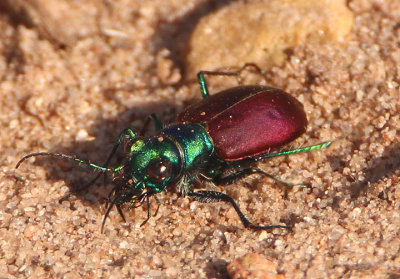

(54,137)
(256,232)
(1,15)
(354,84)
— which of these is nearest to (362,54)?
(354,84)

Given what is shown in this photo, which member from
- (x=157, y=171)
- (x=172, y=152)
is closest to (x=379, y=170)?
(x=172, y=152)

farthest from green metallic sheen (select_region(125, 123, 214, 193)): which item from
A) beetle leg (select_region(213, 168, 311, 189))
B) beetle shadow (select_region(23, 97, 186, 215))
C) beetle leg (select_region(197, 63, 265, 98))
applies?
beetle leg (select_region(197, 63, 265, 98))

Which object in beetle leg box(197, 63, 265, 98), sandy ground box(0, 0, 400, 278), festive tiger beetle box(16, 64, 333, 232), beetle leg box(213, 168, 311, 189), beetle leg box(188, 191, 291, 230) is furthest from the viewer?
beetle leg box(197, 63, 265, 98)

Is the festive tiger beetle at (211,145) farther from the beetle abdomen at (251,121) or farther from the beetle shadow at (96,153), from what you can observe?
the beetle shadow at (96,153)

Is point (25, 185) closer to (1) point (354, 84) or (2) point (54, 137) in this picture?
(2) point (54, 137)

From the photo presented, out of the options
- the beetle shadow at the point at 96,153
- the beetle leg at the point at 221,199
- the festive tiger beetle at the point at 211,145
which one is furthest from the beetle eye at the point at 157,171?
the beetle shadow at the point at 96,153

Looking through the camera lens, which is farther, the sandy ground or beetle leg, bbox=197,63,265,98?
beetle leg, bbox=197,63,265,98

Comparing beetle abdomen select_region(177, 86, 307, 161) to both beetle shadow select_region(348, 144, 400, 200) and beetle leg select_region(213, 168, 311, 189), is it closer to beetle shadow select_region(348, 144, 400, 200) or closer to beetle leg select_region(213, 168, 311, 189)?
beetle leg select_region(213, 168, 311, 189)
